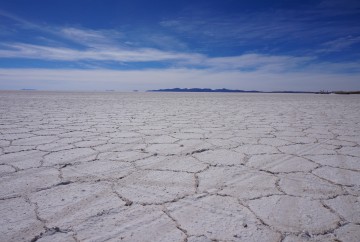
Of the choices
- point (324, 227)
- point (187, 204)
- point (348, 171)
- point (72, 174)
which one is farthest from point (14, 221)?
point (348, 171)

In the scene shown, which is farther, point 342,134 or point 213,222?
point 342,134

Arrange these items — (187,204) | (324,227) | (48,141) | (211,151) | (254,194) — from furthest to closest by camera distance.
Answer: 1. (48,141)
2. (211,151)
3. (254,194)
4. (187,204)
5. (324,227)

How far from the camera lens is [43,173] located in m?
1.77

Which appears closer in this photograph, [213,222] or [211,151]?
[213,222]

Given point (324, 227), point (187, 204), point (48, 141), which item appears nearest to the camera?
point (324, 227)

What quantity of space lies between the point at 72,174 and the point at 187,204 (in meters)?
0.89

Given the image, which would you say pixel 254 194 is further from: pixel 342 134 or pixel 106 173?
pixel 342 134

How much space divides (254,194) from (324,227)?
15.5 inches

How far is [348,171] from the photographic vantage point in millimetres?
1861

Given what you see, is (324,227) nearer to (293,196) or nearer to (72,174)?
(293,196)

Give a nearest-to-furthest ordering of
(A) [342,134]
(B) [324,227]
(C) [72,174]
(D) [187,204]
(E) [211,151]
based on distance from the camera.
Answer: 1. (B) [324,227]
2. (D) [187,204]
3. (C) [72,174]
4. (E) [211,151]
5. (A) [342,134]

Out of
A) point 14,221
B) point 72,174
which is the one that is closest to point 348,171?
point 72,174

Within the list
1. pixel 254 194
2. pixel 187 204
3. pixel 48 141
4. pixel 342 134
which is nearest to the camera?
pixel 187 204

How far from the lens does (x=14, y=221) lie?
1.17m
